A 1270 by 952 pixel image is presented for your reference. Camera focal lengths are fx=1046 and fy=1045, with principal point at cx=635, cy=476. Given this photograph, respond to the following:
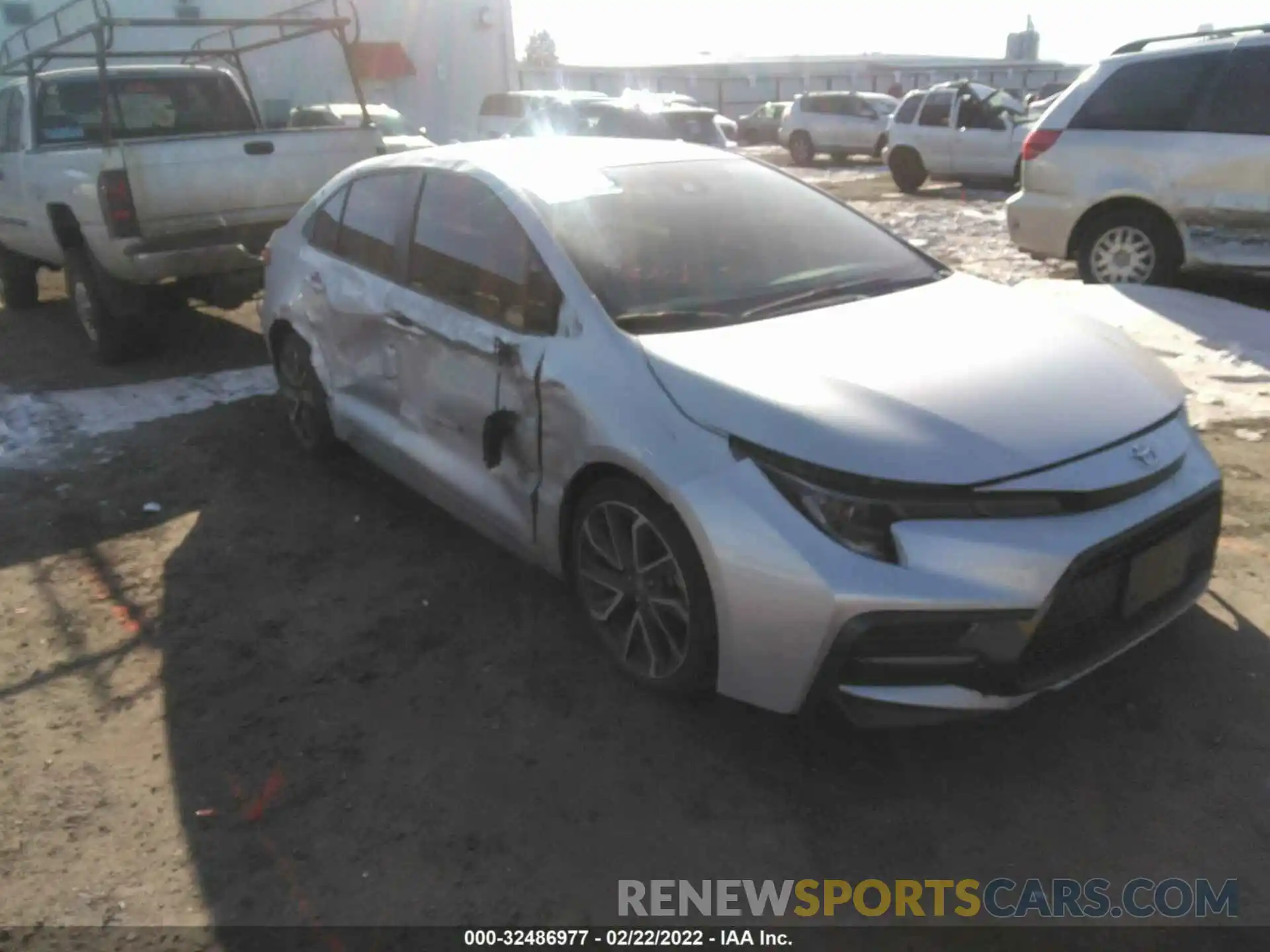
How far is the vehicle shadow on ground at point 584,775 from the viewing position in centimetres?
260

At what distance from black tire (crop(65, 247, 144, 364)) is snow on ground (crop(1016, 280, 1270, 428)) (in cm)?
591

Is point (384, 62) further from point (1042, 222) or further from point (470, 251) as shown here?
point (470, 251)

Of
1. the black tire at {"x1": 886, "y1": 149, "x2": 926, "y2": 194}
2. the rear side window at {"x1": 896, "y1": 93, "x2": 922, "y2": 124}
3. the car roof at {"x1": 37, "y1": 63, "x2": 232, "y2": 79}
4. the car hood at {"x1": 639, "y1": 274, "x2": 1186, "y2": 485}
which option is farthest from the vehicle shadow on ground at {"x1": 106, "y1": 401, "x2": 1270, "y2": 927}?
the rear side window at {"x1": 896, "y1": 93, "x2": 922, "y2": 124}

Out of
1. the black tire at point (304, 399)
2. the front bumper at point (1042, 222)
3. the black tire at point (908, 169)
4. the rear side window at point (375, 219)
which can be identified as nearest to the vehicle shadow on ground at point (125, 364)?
the black tire at point (304, 399)

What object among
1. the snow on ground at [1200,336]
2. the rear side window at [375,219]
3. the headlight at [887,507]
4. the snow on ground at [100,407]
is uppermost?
the rear side window at [375,219]

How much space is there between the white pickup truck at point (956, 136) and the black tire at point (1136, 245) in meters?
8.92

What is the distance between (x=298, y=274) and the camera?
5059mm

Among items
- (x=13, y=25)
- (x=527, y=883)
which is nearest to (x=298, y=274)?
(x=527, y=883)

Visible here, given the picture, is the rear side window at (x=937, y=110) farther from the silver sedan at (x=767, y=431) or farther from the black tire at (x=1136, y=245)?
the silver sedan at (x=767, y=431)

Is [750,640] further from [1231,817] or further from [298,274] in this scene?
[298,274]

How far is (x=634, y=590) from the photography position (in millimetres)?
3191

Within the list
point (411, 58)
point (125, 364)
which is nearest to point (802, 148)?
point (411, 58)

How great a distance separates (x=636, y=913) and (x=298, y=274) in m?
3.64

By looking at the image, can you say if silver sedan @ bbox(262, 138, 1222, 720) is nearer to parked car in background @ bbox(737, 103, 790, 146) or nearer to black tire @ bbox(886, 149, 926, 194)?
black tire @ bbox(886, 149, 926, 194)
